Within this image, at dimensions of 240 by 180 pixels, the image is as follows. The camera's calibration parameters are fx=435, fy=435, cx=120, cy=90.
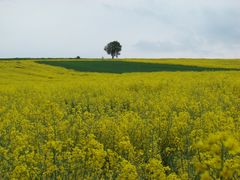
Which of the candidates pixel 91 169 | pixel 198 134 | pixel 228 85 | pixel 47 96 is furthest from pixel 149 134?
pixel 228 85

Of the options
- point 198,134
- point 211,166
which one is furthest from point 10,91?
point 211,166

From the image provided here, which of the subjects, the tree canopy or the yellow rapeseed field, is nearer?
the yellow rapeseed field

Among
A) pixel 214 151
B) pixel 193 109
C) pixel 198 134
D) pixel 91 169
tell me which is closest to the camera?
pixel 214 151

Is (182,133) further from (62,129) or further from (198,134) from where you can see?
(62,129)

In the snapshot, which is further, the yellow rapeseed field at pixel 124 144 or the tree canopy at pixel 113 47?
the tree canopy at pixel 113 47

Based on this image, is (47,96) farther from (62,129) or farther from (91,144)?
(91,144)

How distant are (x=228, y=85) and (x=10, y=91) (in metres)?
8.44

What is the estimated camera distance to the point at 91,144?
4945 millimetres

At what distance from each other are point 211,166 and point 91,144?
2.75 m

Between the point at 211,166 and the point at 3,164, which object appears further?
the point at 3,164

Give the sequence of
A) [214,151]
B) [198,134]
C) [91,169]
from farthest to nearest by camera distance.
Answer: [198,134] < [91,169] < [214,151]

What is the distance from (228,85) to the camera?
667 inches

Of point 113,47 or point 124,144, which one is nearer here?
point 124,144

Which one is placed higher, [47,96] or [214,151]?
[214,151]
